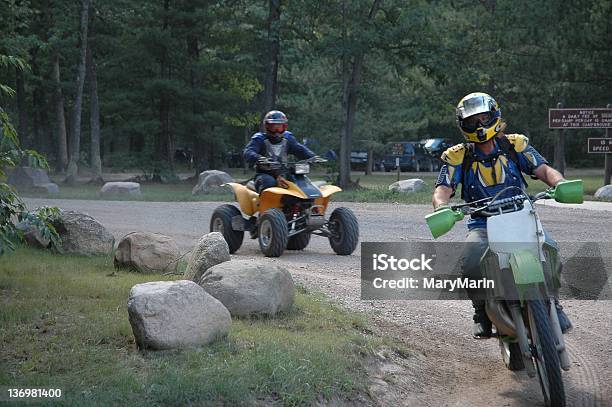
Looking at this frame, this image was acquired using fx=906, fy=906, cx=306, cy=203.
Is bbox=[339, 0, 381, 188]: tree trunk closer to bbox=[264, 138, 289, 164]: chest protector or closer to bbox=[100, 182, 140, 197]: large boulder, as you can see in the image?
bbox=[100, 182, 140, 197]: large boulder

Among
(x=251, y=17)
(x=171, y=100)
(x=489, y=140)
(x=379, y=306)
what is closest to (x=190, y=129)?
(x=171, y=100)

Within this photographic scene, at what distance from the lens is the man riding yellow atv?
1348cm

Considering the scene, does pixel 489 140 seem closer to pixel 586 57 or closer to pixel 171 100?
pixel 586 57

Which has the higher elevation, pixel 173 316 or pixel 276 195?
pixel 276 195

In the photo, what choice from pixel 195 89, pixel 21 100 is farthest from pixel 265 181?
pixel 21 100

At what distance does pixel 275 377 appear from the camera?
20.2ft

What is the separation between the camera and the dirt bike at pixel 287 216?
43.6 feet

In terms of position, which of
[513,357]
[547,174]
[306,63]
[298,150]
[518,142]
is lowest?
[513,357]

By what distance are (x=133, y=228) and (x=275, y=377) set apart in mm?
11755

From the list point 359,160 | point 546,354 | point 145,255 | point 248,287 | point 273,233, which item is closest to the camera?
point 546,354

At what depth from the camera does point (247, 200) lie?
14.1 metres

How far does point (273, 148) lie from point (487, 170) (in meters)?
7.12

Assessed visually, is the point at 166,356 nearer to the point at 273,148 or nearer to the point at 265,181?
the point at 265,181

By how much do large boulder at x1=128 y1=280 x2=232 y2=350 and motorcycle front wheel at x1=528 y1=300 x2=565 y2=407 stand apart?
2303 mm
